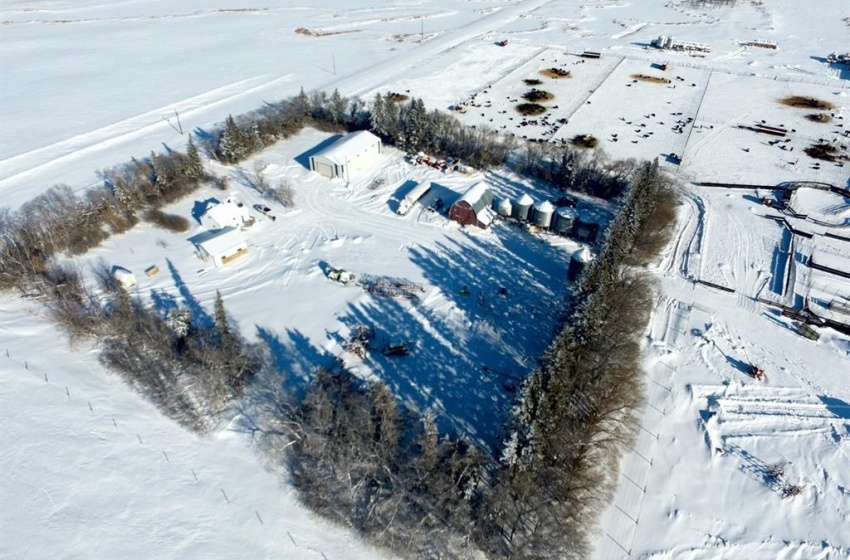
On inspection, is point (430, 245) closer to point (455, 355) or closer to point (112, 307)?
point (455, 355)

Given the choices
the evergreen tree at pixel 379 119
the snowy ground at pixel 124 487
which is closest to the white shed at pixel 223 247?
the snowy ground at pixel 124 487

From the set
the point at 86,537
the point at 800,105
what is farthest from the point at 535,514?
the point at 800,105

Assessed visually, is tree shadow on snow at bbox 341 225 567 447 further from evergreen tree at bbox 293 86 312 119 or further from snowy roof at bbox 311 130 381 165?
evergreen tree at bbox 293 86 312 119

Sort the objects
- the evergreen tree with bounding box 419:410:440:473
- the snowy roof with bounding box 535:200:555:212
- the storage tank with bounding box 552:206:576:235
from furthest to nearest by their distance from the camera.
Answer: the snowy roof with bounding box 535:200:555:212
the storage tank with bounding box 552:206:576:235
the evergreen tree with bounding box 419:410:440:473

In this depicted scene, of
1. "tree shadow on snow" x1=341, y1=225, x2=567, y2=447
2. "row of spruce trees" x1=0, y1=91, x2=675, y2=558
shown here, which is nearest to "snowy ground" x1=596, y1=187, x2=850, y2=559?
"row of spruce trees" x1=0, y1=91, x2=675, y2=558

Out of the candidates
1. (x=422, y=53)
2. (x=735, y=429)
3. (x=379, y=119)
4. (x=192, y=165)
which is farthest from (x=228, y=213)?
(x=422, y=53)

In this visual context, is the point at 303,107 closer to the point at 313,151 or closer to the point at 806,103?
the point at 313,151
